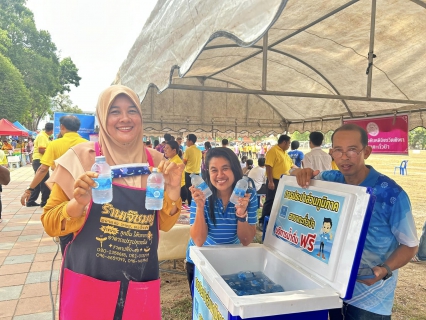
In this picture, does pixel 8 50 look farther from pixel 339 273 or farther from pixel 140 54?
pixel 339 273

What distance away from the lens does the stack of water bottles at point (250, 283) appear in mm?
1595

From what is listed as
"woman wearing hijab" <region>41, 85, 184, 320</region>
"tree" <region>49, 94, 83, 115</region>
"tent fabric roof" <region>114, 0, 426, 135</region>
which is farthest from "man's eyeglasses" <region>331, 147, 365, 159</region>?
"tree" <region>49, 94, 83, 115</region>

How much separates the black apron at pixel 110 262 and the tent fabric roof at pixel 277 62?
808 millimetres

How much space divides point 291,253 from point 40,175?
3.38m

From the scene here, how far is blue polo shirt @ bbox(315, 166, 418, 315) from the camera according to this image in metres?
1.46

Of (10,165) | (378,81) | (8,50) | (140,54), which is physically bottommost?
(10,165)

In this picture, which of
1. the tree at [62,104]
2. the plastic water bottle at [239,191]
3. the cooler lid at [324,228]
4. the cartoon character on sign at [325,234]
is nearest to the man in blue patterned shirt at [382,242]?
the cooler lid at [324,228]

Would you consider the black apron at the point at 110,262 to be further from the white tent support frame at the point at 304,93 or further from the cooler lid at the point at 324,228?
the white tent support frame at the point at 304,93

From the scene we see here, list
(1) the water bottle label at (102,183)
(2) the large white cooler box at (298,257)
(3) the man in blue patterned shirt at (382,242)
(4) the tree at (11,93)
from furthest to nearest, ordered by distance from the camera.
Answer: (4) the tree at (11,93) < (3) the man in blue patterned shirt at (382,242) < (1) the water bottle label at (102,183) < (2) the large white cooler box at (298,257)

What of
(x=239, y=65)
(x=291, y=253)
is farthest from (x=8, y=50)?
(x=291, y=253)

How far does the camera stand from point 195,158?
7707mm

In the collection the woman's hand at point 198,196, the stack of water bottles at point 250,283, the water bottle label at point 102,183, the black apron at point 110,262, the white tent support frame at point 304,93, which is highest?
the white tent support frame at point 304,93

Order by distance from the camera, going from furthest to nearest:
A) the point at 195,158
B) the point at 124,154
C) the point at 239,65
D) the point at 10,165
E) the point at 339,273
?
the point at 10,165
the point at 195,158
the point at 239,65
the point at 124,154
the point at 339,273

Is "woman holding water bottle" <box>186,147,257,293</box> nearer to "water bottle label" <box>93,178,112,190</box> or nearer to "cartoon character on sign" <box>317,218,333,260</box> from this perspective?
"cartoon character on sign" <box>317,218,333,260</box>
